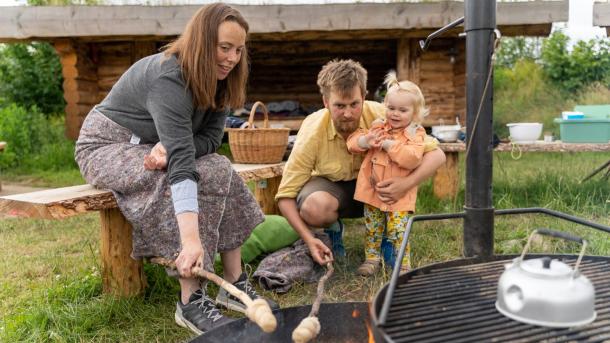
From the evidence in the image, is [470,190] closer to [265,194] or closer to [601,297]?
[601,297]

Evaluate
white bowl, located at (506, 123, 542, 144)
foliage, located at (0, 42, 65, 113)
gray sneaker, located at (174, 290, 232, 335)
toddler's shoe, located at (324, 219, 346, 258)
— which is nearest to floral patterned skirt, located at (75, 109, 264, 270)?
gray sneaker, located at (174, 290, 232, 335)

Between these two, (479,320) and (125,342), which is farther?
(125,342)

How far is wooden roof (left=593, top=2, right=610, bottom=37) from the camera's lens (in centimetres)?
537

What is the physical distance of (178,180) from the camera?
2162 millimetres

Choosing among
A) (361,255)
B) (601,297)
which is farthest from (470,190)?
(361,255)

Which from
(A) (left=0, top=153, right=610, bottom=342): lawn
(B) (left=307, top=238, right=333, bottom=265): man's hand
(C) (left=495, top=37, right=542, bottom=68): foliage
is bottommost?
(A) (left=0, top=153, right=610, bottom=342): lawn

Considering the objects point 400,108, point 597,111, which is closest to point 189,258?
point 400,108

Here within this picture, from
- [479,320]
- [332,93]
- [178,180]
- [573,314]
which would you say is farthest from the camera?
[332,93]

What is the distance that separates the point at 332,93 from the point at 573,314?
6.40 feet

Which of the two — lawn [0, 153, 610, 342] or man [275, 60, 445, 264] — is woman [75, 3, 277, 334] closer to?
lawn [0, 153, 610, 342]

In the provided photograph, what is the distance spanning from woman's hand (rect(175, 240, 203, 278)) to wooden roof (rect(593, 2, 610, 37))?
5027 millimetres

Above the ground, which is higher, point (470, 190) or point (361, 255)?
point (470, 190)

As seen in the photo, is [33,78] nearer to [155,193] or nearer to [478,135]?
[155,193]

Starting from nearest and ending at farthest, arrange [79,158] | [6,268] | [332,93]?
[79,158]
[332,93]
[6,268]
